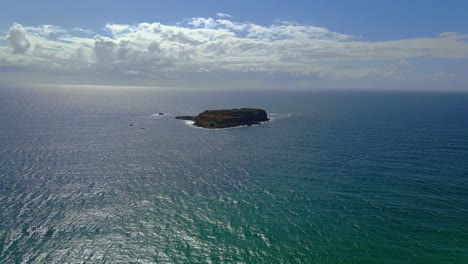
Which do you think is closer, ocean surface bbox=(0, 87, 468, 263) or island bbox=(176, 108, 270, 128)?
ocean surface bbox=(0, 87, 468, 263)

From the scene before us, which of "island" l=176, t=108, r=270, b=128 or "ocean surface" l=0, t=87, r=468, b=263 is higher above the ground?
"island" l=176, t=108, r=270, b=128

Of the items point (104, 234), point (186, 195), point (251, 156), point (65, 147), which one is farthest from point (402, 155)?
point (65, 147)

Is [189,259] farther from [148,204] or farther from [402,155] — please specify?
[402,155]

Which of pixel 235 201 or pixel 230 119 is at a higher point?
pixel 230 119

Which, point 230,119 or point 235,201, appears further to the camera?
point 230,119

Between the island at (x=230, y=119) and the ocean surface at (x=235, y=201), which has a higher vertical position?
the island at (x=230, y=119)
